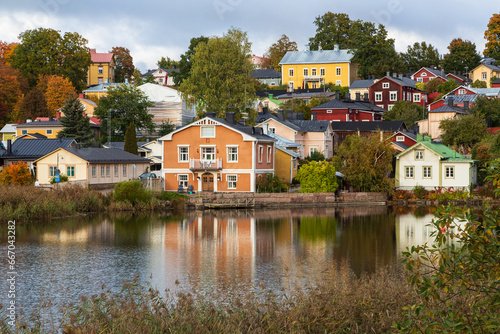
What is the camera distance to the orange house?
54.1m

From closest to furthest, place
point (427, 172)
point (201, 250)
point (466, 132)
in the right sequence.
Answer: point (201, 250), point (427, 172), point (466, 132)

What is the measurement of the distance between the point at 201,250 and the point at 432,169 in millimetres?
32625

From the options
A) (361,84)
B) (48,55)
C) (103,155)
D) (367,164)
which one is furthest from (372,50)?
(103,155)

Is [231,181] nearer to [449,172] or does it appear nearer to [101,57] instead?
[449,172]

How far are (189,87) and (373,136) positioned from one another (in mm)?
21591

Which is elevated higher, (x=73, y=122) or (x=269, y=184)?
(x=73, y=122)

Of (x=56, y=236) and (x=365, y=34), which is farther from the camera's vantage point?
(x=365, y=34)

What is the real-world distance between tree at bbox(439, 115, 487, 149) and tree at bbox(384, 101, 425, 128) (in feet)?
44.7

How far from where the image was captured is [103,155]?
54625 millimetres

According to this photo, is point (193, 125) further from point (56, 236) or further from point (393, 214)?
point (56, 236)

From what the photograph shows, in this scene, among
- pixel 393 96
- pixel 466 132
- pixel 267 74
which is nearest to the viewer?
pixel 466 132

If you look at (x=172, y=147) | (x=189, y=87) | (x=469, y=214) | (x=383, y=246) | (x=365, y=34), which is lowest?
(x=383, y=246)

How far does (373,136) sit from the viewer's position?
5744 centimetres

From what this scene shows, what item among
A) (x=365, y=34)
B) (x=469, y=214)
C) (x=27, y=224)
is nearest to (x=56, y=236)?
(x=27, y=224)
